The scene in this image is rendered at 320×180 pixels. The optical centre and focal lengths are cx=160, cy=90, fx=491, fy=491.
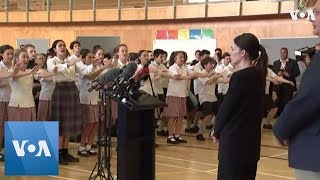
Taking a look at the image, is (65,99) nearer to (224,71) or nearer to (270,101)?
(224,71)

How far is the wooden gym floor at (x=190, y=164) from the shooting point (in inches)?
199

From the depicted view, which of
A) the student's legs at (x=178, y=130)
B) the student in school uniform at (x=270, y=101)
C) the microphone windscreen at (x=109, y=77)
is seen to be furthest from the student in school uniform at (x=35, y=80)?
the student in school uniform at (x=270, y=101)

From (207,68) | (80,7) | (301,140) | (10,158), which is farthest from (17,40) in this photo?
(301,140)

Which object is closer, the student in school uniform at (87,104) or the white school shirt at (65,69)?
the white school shirt at (65,69)

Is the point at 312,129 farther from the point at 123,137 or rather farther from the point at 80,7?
the point at 80,7

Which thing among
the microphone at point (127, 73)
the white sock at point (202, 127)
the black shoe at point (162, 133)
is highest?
the microphone at point (127, 73)

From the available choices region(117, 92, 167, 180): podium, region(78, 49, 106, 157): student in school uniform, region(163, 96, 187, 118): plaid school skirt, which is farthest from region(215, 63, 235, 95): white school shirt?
region(117, 92, 167, 180): podium

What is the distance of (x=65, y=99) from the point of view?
18.1ft

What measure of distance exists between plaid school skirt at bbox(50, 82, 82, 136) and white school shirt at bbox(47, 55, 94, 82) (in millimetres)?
66

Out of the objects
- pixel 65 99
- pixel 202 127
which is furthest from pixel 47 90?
pixel 202 127

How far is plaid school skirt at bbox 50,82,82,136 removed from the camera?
5.50 m

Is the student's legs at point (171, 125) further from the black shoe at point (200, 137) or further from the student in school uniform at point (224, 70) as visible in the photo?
the student in school uniform at point (224, 70)

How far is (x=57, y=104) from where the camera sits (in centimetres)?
550

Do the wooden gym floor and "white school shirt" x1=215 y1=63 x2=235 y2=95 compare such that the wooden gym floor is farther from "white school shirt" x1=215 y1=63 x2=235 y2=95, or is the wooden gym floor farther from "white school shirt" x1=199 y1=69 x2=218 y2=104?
"white school shirt" x1=215 y1=63 x2=235 y2=95
